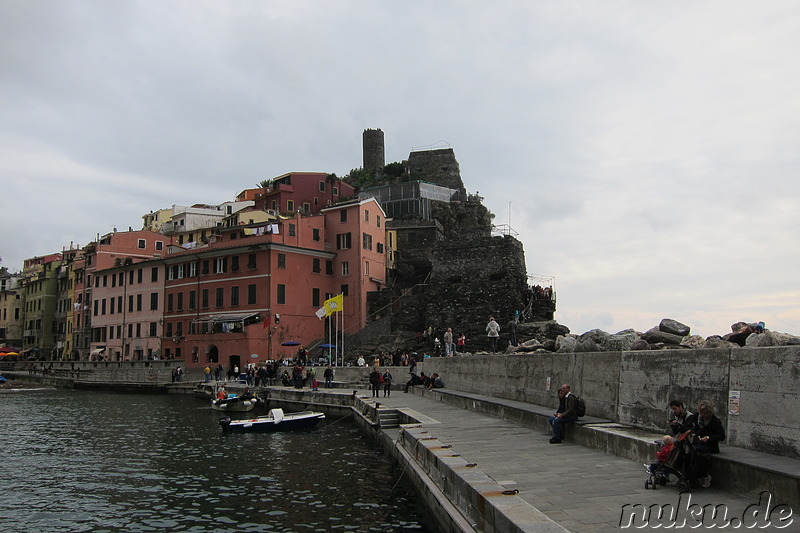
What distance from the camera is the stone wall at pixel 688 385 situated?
27.3 feet

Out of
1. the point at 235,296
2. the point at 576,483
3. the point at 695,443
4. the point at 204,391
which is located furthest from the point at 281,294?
the point at 695,443

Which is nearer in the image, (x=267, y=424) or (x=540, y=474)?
(x=540, y=474)

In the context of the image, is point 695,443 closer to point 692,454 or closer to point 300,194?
point 692,454

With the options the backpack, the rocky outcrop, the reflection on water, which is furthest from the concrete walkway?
the rocky outcrop

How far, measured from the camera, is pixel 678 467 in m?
8.70

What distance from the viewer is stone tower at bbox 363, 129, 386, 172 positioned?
104438 millimetres

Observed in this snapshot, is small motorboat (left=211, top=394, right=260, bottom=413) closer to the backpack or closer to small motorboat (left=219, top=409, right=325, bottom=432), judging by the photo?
small motorboat (left=219, top=409, right=325, bottom=432)

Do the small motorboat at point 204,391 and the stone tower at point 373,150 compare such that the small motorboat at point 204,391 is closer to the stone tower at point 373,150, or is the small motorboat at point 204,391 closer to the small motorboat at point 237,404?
the small motorboat at point 237,404

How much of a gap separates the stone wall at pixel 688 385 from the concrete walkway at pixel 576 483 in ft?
3.61

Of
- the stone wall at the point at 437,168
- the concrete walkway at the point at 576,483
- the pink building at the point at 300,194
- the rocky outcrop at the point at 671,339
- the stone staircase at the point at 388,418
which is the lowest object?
the stone staircase at the point at 388,418

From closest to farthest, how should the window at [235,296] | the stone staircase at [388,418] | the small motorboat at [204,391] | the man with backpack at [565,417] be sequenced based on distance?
1. the man with backpack at [565,417]
2. the stone staircase at [388,418]
3. the small motorboat at [204,391]
4. the window at [235,296]

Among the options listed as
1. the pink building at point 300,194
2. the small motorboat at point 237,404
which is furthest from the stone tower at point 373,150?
the small motorboat at point 237,404

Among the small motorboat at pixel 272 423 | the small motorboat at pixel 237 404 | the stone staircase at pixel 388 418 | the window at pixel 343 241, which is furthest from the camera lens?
the window at pixel 343 241

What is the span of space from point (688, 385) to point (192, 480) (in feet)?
41.7
